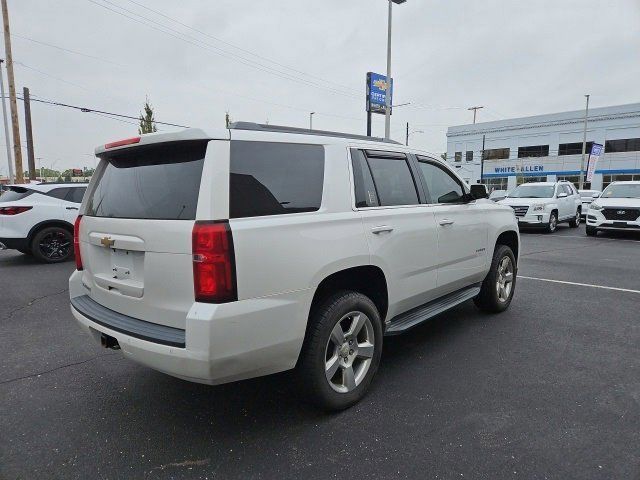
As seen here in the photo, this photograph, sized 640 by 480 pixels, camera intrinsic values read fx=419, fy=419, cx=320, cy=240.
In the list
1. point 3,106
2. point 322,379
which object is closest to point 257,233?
point 322,379


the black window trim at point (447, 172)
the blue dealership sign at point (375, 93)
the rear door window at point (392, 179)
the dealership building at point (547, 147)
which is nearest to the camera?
the rear door window at point (392, 179)

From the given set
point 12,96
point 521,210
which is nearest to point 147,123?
point 12,96

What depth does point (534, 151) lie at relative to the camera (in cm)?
4594

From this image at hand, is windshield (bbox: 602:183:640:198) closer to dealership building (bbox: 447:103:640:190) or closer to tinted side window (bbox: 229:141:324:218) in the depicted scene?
tinted side window (bbox: 229:141:324:218)

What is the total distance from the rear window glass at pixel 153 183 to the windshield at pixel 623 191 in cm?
1485

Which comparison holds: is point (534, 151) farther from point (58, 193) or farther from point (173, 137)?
point (173, 137)

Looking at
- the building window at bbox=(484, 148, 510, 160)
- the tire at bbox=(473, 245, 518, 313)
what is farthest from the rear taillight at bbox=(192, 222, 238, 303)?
the building window at bbox=(484, 148, 510, 160)

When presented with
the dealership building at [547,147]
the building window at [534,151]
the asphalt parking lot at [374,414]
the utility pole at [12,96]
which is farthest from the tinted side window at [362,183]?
the building window at [534,151]

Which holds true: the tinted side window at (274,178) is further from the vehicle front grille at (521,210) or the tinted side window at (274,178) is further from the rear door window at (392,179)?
the vehicle front grille at (521,210)

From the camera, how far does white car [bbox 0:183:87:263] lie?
26.9 feet

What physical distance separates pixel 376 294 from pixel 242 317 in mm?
1345

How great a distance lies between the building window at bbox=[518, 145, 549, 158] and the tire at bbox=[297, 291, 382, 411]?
4909cm

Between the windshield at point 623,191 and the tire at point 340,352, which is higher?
the windshield at point 623,191

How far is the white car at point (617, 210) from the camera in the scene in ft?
40.3
